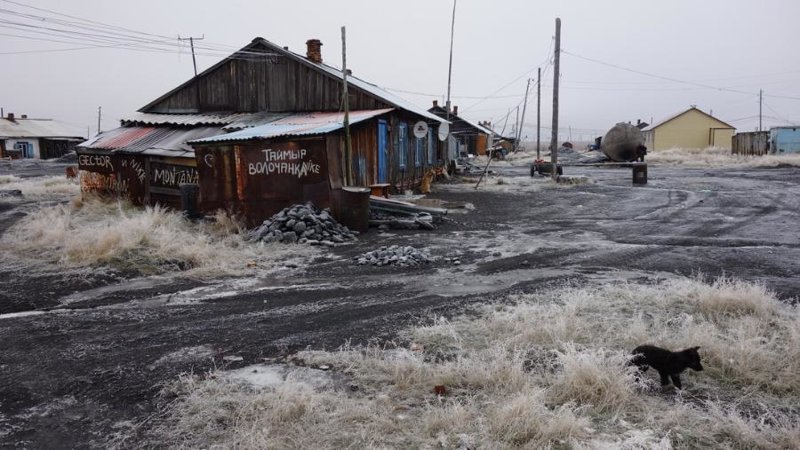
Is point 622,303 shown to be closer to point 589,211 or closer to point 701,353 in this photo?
point 701,353

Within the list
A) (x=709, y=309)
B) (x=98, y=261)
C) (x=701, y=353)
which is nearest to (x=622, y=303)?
(x=709, y=309)

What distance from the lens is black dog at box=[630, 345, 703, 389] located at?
4074 mm

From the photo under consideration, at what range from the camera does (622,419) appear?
3703 mm

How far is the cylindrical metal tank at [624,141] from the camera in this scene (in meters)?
39.5

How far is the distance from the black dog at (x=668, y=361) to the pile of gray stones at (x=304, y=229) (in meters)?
7.04

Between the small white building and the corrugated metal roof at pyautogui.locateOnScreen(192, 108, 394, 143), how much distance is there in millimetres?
51352

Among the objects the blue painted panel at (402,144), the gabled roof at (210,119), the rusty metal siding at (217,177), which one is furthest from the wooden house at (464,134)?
the rusty metal siding at (217,177)

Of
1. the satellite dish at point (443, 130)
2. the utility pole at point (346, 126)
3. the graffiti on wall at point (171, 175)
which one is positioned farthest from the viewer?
the satellite dish at point (443, 130)

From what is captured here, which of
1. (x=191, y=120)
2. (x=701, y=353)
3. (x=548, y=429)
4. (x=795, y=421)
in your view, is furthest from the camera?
(x=191, y=120)

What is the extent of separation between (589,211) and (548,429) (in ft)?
41.2

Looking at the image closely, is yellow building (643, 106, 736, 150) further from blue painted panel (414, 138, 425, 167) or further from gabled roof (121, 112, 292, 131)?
gabled roof (121, 112, 292, 131)

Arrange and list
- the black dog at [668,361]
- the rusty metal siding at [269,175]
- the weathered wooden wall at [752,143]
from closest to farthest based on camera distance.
A: the black dog at [668,361]
the rusty metal siding at [269,175]
the weathered wooden wall at [752,143]

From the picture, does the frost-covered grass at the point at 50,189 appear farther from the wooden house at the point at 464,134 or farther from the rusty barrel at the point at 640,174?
the rusty barrel at the point at 640,174

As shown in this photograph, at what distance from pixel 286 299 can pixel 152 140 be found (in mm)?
12672
